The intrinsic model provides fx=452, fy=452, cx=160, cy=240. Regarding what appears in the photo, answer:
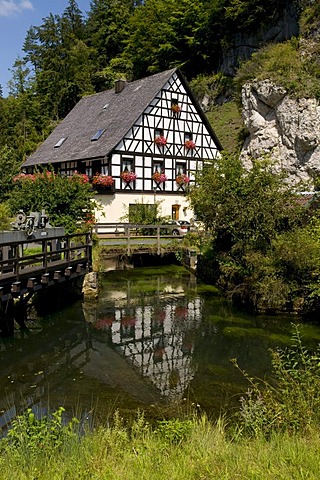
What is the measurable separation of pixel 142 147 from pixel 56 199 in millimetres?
10687

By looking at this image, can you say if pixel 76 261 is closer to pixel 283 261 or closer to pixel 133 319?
pixel 133 319

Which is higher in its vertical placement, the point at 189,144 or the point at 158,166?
the point at 189,144

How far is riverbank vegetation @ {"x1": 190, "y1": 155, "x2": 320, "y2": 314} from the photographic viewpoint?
13289 mm

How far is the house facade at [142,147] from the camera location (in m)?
28.4

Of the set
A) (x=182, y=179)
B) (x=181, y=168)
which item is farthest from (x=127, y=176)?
(x=181, y=168)

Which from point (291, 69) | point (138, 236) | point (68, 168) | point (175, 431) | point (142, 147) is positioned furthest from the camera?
point (68, 168)

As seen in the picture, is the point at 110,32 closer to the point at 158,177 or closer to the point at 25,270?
the point at 158,177

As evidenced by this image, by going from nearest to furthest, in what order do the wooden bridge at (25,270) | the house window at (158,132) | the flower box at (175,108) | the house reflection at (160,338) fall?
the house reflection at (160,338)
the wooden bridge at (25,270)
the house window at (158,132)
the flower box at (175,108)

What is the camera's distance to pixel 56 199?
2045 cm

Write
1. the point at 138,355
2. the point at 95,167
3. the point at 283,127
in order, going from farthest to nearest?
the point at 95,167 < the point at 283,127 < the point at 138,355

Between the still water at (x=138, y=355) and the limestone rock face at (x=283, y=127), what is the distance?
13.6 meters

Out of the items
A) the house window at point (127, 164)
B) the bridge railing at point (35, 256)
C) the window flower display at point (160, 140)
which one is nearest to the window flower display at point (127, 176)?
the house window at point (127, 164)

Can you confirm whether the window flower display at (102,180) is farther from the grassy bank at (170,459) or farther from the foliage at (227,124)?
the grassy bank at (170,459)

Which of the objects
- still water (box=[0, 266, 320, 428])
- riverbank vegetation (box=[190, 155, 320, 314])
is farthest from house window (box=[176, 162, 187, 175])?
still water (box=[0, 266, 320, 428])
